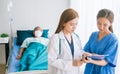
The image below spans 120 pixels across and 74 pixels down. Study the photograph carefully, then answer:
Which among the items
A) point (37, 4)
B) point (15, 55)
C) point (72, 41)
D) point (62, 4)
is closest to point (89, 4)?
point (62, 4)

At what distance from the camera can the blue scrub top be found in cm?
189

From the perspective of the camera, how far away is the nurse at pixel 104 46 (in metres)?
1.88

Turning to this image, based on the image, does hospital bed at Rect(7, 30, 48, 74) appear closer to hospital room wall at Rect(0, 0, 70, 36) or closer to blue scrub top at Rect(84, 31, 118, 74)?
hospital room wall at Rect(0, 0, 70, 36)

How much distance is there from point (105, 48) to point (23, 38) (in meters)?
2.38

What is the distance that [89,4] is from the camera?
3555mm

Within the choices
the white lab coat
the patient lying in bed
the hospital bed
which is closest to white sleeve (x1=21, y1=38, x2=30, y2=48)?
the patient lying in bed

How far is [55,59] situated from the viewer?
1.81 metres

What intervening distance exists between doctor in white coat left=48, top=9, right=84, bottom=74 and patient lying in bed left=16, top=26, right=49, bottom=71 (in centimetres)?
100

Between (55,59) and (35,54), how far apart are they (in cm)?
139

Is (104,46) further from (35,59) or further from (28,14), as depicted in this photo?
(28,14)

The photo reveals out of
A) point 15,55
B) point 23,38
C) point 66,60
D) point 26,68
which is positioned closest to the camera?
point 66,60

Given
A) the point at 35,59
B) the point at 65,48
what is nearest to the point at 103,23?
the point at 65,48

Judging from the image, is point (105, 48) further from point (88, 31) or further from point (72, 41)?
point (88, 31)

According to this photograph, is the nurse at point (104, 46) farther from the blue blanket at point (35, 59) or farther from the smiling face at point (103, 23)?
the blue blanket at point (35, 59)
